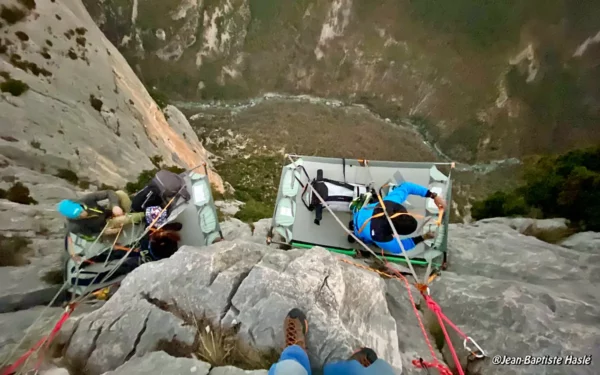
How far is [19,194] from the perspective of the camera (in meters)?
8.23

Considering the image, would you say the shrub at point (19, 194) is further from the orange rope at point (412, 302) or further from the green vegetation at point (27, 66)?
the orange rope at point (412, 302)

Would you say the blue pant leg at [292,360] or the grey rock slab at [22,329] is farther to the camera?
the grey rock slab at [22,329]

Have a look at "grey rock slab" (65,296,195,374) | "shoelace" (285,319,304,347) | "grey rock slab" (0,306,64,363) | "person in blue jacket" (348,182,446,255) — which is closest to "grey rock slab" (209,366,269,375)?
"shoelace" (285,319,304,347)

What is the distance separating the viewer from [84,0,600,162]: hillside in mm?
26062

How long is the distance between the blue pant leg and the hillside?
82.4 feet

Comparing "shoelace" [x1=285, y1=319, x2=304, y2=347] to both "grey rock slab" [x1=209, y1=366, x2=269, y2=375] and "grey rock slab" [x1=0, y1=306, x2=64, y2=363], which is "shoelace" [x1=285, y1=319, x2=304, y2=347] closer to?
"grey rock slab" [x1=209, y1=366, x2=269, y2=375]

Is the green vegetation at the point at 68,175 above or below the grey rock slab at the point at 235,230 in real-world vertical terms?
above

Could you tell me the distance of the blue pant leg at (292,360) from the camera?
3.70 m

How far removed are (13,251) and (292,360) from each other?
253 inches

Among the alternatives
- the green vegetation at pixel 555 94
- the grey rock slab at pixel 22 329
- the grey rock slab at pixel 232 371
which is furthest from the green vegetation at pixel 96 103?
the green vegetation at pixel 555 94

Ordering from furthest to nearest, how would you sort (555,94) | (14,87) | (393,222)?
(555,94) < (14,87) < (393,222)

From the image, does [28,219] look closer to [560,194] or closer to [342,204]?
[342,204]

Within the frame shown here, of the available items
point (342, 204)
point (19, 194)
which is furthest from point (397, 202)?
point (19, 194)

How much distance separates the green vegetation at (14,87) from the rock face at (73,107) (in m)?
0.11
